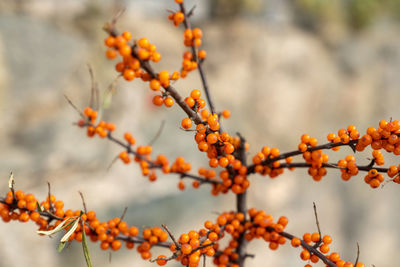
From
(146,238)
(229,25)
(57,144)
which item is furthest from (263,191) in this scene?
(146,238)

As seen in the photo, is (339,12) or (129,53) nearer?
(129,53)

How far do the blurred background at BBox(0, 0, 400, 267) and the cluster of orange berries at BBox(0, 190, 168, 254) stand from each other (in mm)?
794

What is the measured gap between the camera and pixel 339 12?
6.63 feet

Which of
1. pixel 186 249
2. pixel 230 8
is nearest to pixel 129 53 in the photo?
pixel 186 249

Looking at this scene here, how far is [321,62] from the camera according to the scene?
199cm

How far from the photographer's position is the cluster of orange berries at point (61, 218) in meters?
0.40

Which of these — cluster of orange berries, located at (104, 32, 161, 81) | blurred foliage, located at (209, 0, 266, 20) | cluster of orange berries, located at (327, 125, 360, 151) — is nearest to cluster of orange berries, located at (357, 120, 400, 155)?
cluster of orange berries, located at (327, 125, 360, 151)

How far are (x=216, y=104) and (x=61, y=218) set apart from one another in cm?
137

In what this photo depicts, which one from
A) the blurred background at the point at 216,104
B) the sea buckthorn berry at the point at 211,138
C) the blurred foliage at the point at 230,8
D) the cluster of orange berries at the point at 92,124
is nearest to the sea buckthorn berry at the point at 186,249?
the sea buckthorn berry at the point at 211,138

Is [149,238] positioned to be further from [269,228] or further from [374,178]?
[374,178]

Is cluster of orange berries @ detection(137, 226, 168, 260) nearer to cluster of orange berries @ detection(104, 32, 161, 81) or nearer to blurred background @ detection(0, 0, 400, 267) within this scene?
cluster of orange berries @ detection(104, 32, 161, 81)

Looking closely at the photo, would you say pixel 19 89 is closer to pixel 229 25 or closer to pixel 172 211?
pixel 172 211

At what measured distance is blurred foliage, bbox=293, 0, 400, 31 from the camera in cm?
196

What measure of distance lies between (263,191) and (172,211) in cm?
55
